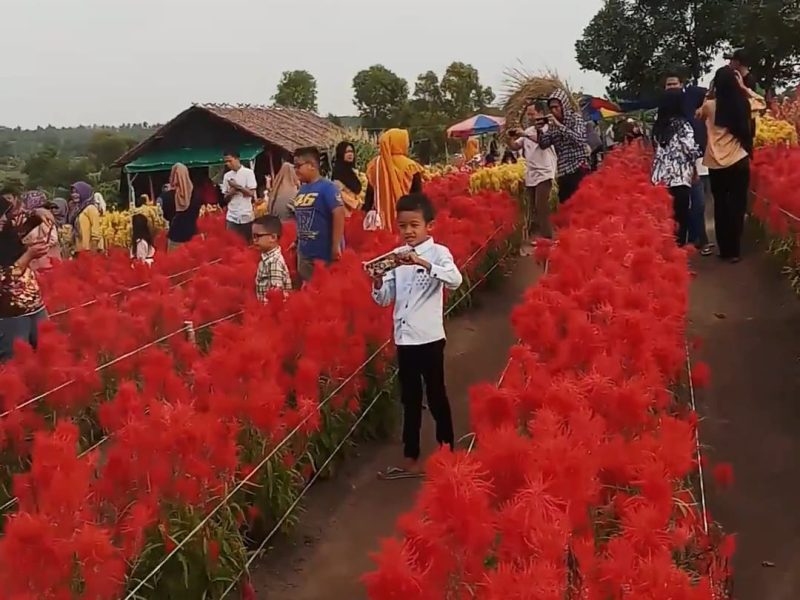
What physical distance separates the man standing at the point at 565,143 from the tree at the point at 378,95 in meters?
32.2

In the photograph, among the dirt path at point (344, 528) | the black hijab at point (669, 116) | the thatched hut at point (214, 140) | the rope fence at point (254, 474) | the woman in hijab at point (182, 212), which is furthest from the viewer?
the thatched hut at point (214, 140)

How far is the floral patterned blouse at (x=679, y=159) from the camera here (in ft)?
26.3

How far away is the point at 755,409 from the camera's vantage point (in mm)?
5148

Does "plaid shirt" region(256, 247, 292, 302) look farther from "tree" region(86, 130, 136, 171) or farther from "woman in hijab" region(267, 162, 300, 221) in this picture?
"tree" region(86, 130, 136, 171)

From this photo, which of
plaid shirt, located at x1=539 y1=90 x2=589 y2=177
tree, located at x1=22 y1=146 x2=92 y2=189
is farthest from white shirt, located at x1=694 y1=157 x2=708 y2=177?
tree, located at x1=22 y1=146 x2=92 y2=189

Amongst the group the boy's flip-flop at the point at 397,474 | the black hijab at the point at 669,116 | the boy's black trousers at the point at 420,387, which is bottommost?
the boy's flip-flop at the point at 397,474

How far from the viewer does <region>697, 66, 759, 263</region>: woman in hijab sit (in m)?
7.37

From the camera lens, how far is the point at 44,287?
259 inches

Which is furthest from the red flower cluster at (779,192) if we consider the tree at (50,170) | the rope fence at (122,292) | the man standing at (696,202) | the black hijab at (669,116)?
the tree at (50,170)

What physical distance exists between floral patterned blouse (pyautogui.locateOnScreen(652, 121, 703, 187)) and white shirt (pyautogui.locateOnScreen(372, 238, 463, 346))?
412cm

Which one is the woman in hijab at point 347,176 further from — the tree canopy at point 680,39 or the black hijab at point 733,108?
the tree canopy at point 680,39

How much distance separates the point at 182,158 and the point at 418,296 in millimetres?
26738

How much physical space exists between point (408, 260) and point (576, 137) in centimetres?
508

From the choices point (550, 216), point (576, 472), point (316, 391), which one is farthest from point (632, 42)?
point (576, 472)
